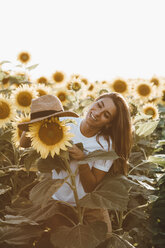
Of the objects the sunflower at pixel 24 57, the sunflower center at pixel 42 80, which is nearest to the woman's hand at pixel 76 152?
the sunflower center at pixel 42 80

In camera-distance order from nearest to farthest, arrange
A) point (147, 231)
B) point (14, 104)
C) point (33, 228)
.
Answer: point (33, 228) < point (147, 231) < point (14, 104)

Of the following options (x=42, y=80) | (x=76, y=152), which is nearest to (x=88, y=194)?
(x=76, y=152)

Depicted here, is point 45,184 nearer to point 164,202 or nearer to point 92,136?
point 92,136

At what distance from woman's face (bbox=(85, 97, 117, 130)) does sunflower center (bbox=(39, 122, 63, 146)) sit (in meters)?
0.60

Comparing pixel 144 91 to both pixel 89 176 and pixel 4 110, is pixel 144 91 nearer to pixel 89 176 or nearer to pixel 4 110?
pixel 4 110

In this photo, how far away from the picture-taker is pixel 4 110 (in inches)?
123

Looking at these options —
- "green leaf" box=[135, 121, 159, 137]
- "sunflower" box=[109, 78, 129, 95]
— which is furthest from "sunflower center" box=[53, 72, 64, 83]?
"green leaf" box=[135, 121, 159, 137]

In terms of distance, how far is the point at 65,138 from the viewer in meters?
1.68

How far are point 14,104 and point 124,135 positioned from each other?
1415mm

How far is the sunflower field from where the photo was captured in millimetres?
1775

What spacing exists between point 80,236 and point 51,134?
65 centimetres

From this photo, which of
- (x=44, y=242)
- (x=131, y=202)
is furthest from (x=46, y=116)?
(x=131, y=202)

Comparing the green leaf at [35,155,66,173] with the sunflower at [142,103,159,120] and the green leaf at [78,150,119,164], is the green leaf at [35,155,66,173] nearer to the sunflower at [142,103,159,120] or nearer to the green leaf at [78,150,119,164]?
the green leaf at [78,150,119,164]

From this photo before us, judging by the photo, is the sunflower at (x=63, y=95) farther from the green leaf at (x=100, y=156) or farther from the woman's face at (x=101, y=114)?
the green leaf at (x=100, y=156)
